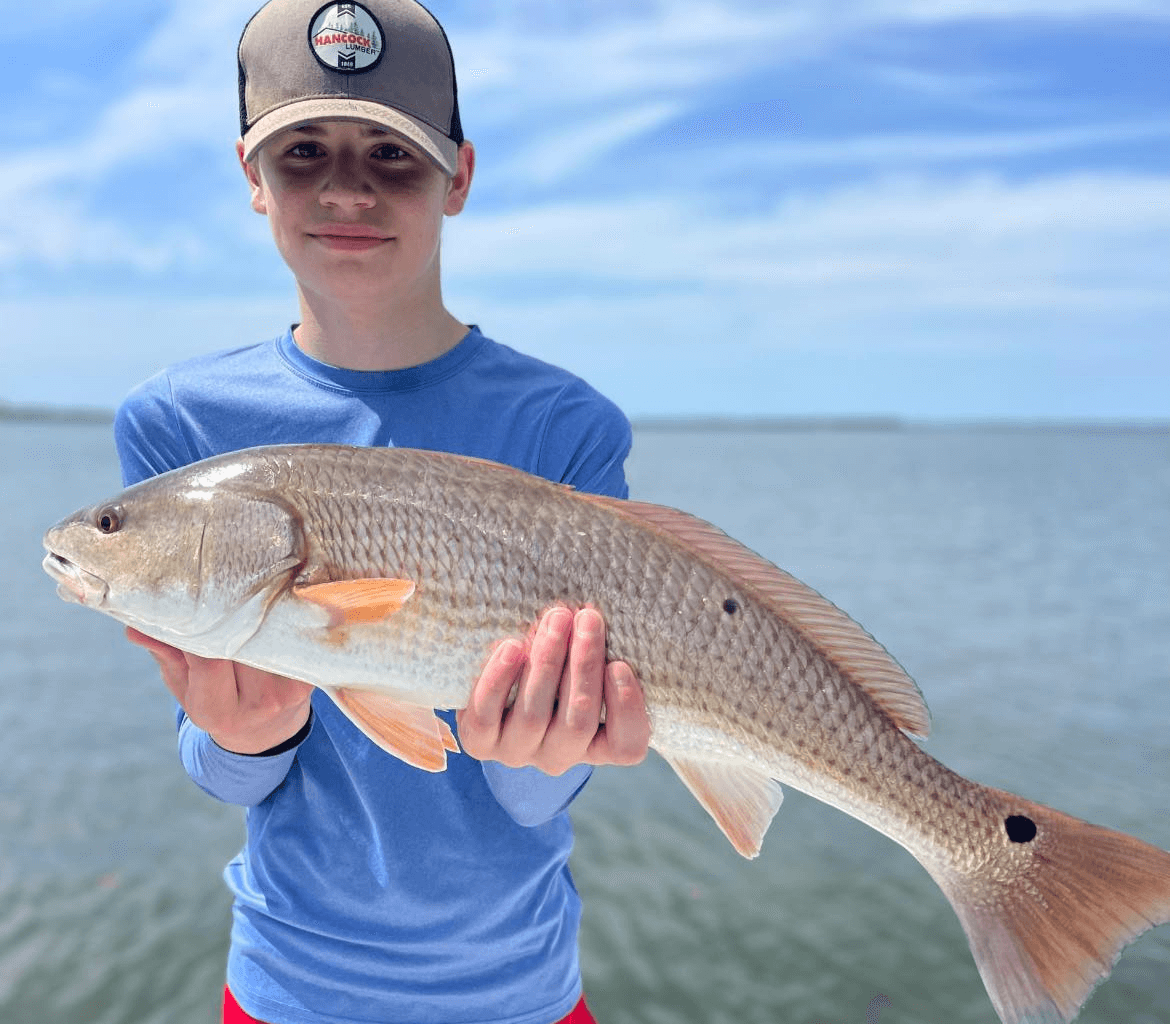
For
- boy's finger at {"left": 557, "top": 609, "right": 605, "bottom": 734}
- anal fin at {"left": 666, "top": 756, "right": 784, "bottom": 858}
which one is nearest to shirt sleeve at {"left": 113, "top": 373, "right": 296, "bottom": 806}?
boy's finger at {"left": 557, "top": 609, "right": 605, "bottom": 734}

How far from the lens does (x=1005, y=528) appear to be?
40094 mm

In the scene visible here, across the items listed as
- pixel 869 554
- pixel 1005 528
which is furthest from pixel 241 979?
pixel 1005 528

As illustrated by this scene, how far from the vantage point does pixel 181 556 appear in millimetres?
2572

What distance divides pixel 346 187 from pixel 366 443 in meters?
0.72

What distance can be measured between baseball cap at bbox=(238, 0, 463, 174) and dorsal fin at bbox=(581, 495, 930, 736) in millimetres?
1201

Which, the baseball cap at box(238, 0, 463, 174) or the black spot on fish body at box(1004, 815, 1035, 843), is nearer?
the black spot on fish body at box(1004, 815, 1035, 843)

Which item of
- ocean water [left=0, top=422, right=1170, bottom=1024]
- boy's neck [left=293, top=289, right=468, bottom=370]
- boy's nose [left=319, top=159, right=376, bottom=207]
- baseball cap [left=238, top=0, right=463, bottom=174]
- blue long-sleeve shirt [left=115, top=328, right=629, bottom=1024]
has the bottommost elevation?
ocean water [left=0, top=422, right=1170, bottom=1024]

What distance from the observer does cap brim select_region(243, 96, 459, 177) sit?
8.84 ft

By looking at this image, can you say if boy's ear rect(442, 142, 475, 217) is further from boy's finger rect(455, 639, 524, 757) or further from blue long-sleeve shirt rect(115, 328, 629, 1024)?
boy's finger rect(455, 639, 524, 757)

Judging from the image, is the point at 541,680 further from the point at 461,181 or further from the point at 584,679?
the point at 461,181

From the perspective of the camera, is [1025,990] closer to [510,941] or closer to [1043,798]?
[510,941]

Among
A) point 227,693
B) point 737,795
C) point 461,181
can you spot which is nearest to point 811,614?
point 737,795

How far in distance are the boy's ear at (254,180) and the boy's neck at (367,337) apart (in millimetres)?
299

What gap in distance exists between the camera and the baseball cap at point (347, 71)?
2736mm
